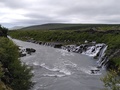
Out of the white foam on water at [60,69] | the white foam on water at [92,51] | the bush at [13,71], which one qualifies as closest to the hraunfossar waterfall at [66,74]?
the white foam on water at [60,69]

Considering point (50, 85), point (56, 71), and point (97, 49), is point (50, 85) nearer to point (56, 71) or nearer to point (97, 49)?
point (56, 71)

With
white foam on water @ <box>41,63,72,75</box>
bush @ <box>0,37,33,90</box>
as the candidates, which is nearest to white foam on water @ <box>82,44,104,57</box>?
white foam on water @ <box>41,63,72,75</box>

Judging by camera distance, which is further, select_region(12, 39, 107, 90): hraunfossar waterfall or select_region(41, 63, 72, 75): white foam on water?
select_region(41, 63, 72, 75): white foam on water

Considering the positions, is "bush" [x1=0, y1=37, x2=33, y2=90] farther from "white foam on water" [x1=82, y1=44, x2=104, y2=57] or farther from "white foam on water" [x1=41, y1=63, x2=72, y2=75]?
"white foam on water" [x1=82, y1=44, x2=104, y2=57]

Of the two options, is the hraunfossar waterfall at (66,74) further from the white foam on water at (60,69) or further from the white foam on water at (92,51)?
the white foam on water at (92,51)

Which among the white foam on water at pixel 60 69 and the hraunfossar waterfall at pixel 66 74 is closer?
the hraunfossar waterfall at pixel 66 74

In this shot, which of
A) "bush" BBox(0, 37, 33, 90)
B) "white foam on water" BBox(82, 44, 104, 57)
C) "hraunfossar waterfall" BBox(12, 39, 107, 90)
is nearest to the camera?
"bush" BBox(0, 37, 33, 90)

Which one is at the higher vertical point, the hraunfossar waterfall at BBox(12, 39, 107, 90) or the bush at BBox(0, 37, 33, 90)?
the bush at BBox(0, 37, 33, 90)

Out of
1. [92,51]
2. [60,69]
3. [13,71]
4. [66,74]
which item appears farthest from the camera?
[92,51]

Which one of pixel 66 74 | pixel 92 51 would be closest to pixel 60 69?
pixel 66 74

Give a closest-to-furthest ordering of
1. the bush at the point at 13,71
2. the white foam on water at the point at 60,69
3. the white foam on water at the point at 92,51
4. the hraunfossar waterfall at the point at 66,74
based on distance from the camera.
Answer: the bush at the point at 13,71 < the hraunfossar waterfall at the point at 66,74 < the white foam on water at the point at 60,69 < the white foam on water at the point at 92,51

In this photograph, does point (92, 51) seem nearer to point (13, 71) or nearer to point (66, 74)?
point (66, 74)

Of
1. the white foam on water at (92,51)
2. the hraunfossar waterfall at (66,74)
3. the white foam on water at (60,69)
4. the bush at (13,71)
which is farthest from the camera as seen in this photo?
the white foam on water at (92,51)

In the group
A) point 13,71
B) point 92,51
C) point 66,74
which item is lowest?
point 66,74
